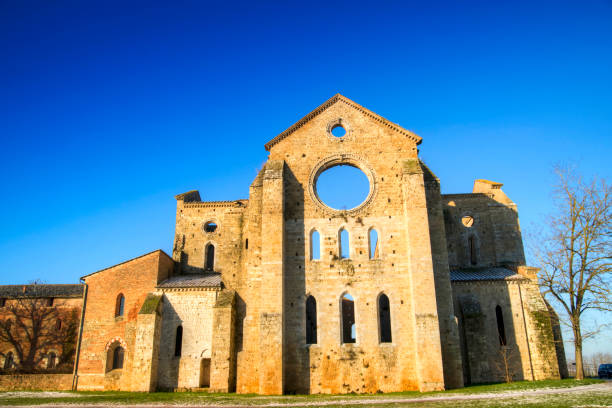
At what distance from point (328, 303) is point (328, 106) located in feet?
36.2

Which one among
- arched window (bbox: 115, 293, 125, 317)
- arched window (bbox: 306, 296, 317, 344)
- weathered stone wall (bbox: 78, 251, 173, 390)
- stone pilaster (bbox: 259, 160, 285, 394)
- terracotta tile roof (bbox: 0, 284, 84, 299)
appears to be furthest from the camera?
terracotta tile roof (bbox: 0, 284, 84, 299)

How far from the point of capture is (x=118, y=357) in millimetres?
26516

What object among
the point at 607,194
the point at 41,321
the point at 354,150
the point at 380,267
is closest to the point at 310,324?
the point at 380,267

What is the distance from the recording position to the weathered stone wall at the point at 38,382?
25.8 metres

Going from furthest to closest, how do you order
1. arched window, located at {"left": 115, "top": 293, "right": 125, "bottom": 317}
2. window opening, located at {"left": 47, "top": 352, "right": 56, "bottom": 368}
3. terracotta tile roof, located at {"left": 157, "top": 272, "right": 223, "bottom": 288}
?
window opening, located at {"left": 47, "top": 352, "right": 56, "bottom": 368} → arched window, located at {"left": 115, "top": 293, "right": 125, "bottom": 317} → terracotta tile roof, located at {"left": 157, "top": 272, "right": 223, "bottom": 288}

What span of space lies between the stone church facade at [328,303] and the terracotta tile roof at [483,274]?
6 cm

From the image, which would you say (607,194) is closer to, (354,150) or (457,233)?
(457,233)

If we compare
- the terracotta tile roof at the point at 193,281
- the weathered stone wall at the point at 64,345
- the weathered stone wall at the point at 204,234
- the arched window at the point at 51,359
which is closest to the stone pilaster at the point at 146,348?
the terracotta tile roof at the point at 193,281

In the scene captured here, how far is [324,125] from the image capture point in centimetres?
2527

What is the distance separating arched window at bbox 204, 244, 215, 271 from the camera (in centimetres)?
3136

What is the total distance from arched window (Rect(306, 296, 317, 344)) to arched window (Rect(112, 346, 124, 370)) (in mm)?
11309

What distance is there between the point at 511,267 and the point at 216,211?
2001cm

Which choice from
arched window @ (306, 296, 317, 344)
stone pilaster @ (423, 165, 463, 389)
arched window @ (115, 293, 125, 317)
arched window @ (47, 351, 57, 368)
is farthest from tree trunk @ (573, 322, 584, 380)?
arched window @ (47, 351, 57, 368)

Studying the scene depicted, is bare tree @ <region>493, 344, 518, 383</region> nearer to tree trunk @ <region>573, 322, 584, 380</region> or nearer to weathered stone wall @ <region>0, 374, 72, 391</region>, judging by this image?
tree trunk @ <region>573, 322, 584, 380</region>
